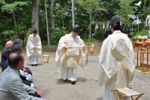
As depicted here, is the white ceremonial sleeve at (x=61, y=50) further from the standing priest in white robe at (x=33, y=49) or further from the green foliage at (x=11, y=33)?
the green foliage at (x=11, y=33)

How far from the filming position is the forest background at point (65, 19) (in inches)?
682

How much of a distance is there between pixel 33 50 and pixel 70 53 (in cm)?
408

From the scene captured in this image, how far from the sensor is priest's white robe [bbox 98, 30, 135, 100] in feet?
13.7

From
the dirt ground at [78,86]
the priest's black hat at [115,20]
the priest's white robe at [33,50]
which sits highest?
the priest's black hat at [115,20]

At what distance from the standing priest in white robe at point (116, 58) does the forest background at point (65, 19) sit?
12.3 metres

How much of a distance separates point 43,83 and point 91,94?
1921 millimetres

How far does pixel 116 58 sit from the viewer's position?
4258 millimetres

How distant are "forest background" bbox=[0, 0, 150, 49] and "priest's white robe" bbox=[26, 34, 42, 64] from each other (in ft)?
21.8

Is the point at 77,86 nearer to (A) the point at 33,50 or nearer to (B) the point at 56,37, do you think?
(A) the point at 33,50

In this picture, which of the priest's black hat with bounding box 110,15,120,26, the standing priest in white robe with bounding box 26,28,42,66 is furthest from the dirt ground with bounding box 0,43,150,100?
the priest's black hat with bounding box 110,15,120,26

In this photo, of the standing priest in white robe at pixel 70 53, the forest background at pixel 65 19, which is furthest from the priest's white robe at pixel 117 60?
the forest background at pixel 65 19

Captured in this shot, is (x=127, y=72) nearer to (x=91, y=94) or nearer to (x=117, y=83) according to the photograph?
(x=117, y=83)

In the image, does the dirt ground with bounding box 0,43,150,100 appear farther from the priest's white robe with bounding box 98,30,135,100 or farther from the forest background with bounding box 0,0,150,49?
the forest background with bounding box 0,0,150,49

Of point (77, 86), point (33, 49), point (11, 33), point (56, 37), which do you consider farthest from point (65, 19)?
point (77, 86)
